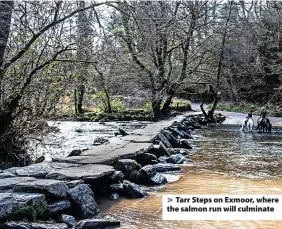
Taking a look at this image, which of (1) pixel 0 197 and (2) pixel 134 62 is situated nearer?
(1) pixel 0 197

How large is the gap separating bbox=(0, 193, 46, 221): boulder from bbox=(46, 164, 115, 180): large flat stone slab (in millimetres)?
941

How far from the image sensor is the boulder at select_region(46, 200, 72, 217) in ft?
14.8

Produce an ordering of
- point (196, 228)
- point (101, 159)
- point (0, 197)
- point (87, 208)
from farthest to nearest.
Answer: point (101, 159), point (87, 208), point (196, 228), point (0, 197)

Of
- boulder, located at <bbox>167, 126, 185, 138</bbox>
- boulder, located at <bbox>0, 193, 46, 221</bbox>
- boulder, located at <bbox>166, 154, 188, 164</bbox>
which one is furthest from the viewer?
boulder, located at <bbox>167, 126, 185, 138</bbox>

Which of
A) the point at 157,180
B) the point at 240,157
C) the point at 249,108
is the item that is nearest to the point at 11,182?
the point at 157,180

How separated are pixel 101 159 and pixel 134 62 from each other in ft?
45.9

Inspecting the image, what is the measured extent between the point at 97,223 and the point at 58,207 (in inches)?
20.9

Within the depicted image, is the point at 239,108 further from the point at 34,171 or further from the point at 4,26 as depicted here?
the point at 34,171

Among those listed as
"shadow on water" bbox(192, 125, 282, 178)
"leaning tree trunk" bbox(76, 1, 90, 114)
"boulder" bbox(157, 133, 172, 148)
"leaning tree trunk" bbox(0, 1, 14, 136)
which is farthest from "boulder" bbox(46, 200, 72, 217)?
"boulder" bbox(157, 133, 172, 148)

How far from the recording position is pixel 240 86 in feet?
121

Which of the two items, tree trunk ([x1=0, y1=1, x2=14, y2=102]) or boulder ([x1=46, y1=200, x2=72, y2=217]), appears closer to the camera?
boulder ([x1=46, y1=200, x2=72, y2=217])

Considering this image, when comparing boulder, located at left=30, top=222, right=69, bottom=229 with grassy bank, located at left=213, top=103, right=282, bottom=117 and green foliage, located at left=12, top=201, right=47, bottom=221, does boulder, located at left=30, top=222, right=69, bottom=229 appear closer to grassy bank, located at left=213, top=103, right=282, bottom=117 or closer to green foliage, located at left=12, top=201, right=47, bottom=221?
green foliage, located at left=12, top=201, right=47, bottom=221

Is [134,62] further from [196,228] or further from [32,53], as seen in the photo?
[196,228]

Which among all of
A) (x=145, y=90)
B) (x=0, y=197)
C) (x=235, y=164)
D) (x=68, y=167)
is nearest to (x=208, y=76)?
(x=145, y=90)
